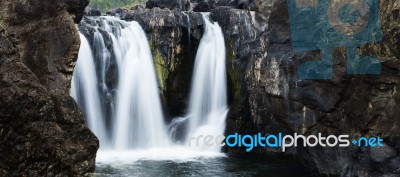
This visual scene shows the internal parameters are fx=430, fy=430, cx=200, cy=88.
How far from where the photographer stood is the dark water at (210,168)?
1545cm

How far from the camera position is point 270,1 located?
2669 centimetres

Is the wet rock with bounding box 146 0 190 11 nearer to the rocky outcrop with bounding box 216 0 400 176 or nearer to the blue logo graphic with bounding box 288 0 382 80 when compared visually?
the rocky outcrop with bounding box 216 0 400 176

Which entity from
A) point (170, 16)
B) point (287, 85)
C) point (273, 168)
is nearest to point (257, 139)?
point (273, 168)

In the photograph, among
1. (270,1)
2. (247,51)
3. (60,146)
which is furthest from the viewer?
(270,1)

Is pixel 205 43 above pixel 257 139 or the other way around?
above

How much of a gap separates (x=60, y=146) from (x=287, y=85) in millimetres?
9114

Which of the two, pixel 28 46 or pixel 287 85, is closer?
pixel 28 46

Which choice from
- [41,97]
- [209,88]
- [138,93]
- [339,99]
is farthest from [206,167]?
[41,97]

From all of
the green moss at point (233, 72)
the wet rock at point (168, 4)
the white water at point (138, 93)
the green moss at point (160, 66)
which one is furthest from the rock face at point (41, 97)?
the wet rock at point (168, 4)

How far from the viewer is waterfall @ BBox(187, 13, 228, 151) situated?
22.2 metres

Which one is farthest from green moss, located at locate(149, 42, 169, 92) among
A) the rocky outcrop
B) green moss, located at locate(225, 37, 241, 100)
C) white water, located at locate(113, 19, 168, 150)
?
the rocky outcrop

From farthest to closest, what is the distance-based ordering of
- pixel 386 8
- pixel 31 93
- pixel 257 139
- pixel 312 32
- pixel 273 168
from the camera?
pixel 257 139
pixel 273 168
pixel 312 32
pixel 386 8
pixel 31 93

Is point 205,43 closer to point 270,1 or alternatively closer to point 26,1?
point 270,1

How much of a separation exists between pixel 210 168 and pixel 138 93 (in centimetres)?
775
